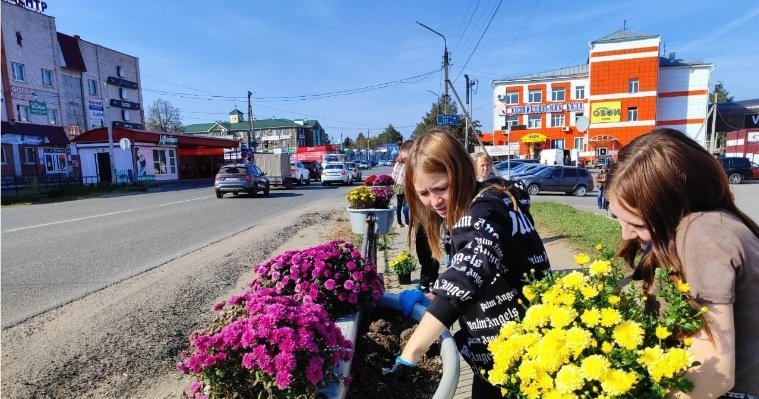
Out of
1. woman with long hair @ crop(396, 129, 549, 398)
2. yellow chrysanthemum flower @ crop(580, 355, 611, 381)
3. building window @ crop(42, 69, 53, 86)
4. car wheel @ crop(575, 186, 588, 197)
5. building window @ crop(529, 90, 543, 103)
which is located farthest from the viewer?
building window @ crop(529, 90, 543, 103)

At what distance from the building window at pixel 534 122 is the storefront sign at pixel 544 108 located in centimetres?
56

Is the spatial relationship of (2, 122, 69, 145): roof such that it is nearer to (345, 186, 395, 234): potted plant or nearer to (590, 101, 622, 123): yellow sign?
(345, 186, 395, 234): potted plant

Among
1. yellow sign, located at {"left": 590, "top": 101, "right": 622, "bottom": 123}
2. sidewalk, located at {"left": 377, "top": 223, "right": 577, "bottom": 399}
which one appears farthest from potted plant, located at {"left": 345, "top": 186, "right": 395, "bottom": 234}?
yellow sign, located at {"left": 590, "top": 101, "right": 622, "bottom": 123}

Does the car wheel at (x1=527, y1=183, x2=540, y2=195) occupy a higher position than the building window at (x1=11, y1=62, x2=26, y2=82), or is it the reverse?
the building window at (x1=11, y1=62, x2=26, y2=82)

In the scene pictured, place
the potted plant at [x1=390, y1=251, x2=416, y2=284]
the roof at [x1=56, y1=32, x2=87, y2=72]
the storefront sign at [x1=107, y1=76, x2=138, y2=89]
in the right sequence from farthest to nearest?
1. the storefront sign at [x1=107, y1=76, x2=138, y2=89]
2. the roof at [x1=56, y1=32, x2=87, y2=72]
3. the potted plant at [x1=390, y1=251, x2=416, y2=284]

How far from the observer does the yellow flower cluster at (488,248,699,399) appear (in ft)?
3.07

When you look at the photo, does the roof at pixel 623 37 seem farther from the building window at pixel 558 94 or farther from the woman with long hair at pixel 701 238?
the woman with long hair at pixel 701 238

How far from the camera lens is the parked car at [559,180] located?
2173 cm

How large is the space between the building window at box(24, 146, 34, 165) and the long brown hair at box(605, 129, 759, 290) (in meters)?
43.6

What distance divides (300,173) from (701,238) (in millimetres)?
31048

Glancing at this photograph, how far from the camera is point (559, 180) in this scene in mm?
21797

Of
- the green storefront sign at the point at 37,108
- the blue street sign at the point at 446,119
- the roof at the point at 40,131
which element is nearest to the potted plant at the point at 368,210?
the blue street sign at the point at 446,119

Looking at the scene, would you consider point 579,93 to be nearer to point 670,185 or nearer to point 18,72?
point 670,185

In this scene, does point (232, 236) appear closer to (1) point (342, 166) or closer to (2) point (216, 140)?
(1) point (342, 166)
